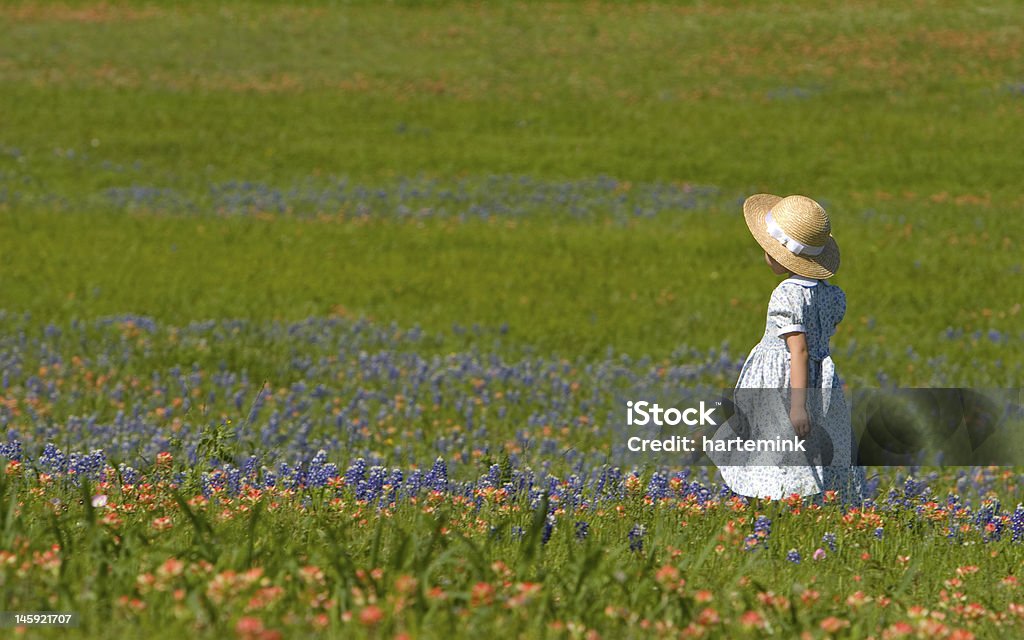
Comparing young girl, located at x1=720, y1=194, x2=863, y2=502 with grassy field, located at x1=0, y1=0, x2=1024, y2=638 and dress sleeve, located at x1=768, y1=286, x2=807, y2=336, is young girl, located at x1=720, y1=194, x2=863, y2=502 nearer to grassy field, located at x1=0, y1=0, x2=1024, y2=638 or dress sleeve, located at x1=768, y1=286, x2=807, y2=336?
dress sleeve, located at x1=768, y1=286, x2=807, y2=336

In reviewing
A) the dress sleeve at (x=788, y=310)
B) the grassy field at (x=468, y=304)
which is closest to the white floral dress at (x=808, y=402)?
the dress sleeve at (x=788, y=310)

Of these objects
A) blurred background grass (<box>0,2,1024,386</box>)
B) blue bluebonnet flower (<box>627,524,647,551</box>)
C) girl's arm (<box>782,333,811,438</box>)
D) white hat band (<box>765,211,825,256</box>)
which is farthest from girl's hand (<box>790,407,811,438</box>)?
blurred background grass (<box>0,2,1024,386</box>)

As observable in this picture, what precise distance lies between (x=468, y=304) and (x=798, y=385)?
7896 millimetres

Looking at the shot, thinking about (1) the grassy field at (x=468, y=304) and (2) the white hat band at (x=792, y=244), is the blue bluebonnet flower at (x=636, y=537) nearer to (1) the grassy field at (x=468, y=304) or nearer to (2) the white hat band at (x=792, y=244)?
(1) the grassy field at (x=468, y=304)

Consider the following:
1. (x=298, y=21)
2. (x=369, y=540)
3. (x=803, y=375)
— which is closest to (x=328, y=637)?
(x=369, y=540)

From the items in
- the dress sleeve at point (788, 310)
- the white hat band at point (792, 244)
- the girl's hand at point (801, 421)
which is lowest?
the girl's hand at point (801, 421)

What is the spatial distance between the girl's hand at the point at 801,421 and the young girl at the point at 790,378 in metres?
0.10

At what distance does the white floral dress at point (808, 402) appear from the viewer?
616 cm

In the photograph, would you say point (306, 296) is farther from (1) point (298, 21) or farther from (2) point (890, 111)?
(1) point (298, 21)

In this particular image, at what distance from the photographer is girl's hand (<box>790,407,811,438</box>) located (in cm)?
596

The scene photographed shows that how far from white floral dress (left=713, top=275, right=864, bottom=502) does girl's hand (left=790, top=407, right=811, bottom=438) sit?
6.7 inches

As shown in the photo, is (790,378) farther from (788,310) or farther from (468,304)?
(468,304)

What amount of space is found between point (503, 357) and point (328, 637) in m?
8.40

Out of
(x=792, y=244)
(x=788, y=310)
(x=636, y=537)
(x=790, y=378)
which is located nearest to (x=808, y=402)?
(x=790, y=378)
